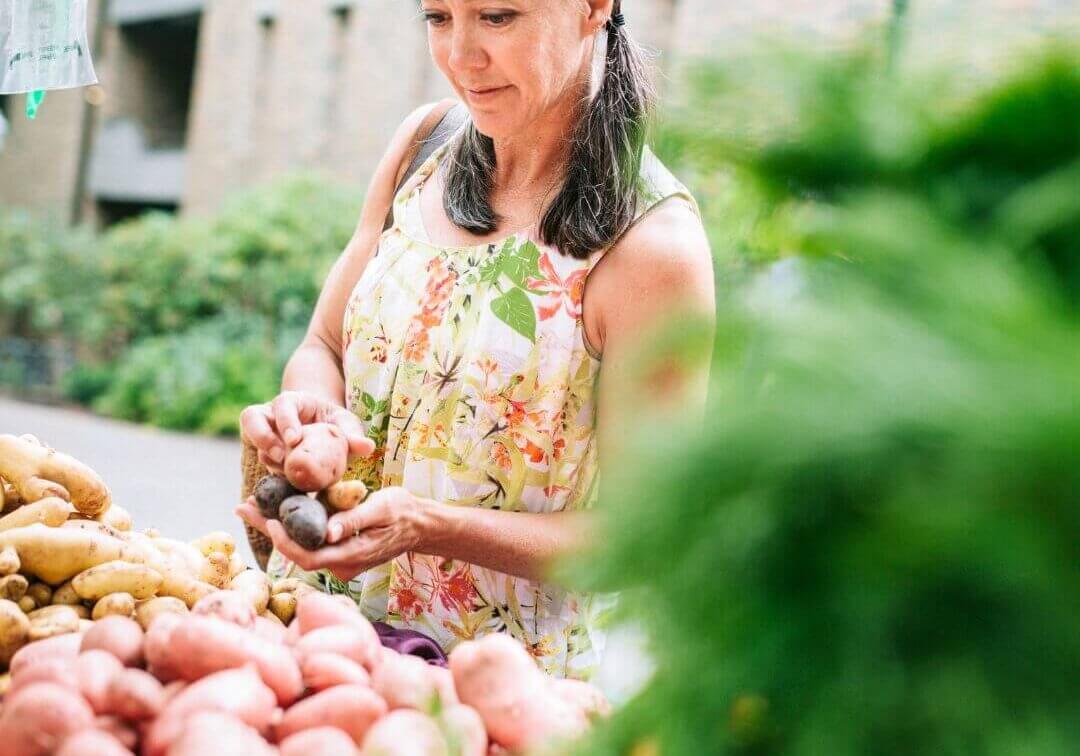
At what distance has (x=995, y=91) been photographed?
744 millimetres

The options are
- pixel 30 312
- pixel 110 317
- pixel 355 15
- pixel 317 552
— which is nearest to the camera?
pixel 317 552

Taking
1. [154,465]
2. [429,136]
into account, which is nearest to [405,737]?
[429,136]

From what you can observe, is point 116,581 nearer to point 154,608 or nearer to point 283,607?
point 154,608

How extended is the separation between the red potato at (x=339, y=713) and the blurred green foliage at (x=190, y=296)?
9.50 m

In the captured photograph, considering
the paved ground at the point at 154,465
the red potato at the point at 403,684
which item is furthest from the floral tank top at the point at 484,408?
the paved ground at the point at 154,465

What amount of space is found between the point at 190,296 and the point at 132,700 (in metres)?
11.6

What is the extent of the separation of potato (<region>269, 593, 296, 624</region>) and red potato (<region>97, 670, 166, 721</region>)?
56cm

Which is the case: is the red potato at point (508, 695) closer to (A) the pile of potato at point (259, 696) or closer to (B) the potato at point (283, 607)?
(A) the pile of potato at point (259, 696)

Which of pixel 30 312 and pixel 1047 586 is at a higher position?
pixel 1047 586

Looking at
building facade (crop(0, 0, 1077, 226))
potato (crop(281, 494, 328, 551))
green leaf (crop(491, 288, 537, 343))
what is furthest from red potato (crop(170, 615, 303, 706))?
building facade (crop(0, 0, 1077, 226))

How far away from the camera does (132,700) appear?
117 cm

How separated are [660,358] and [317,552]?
0.98 metres

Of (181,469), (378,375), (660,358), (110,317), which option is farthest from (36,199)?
(660,358)

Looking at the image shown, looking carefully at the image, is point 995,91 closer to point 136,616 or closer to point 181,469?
point 136,616
